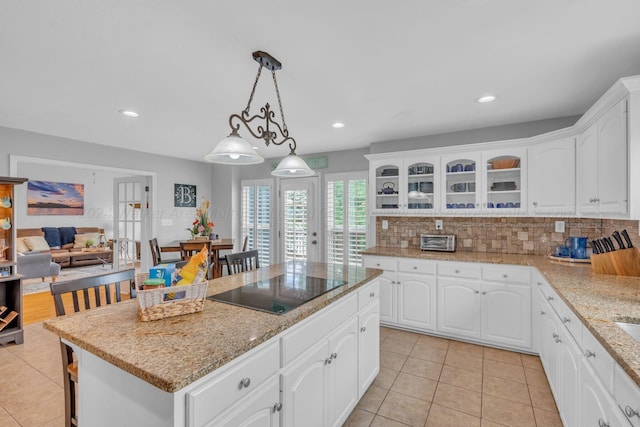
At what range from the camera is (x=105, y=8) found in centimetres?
153

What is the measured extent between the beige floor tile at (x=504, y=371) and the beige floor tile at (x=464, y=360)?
65mm

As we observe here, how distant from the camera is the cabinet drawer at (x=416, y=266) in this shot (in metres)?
3.29

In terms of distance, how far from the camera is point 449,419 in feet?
6.71

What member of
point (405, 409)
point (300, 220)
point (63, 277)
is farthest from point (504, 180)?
point (63, 277)

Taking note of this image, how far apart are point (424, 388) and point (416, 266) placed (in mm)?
1285

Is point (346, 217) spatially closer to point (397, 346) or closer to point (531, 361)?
point (397, 346)

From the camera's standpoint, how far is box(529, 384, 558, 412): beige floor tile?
2150 millimetres

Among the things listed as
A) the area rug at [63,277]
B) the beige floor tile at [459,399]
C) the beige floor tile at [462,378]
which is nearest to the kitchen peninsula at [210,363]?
the beige floor tile at [459,399]

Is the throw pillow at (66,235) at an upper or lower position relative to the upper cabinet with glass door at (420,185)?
lower

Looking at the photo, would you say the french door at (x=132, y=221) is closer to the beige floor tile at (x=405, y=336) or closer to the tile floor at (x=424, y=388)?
the tile floor at (x=424, y=388)

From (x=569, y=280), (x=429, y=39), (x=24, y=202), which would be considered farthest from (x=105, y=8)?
(x=24, y=202)

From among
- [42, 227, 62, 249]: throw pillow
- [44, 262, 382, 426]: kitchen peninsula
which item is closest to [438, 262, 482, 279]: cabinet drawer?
[44, 262, 382, 426]: kitchen peninsula

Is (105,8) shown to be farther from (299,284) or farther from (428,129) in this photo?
(428,129)

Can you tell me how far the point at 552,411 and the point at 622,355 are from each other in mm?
1473
